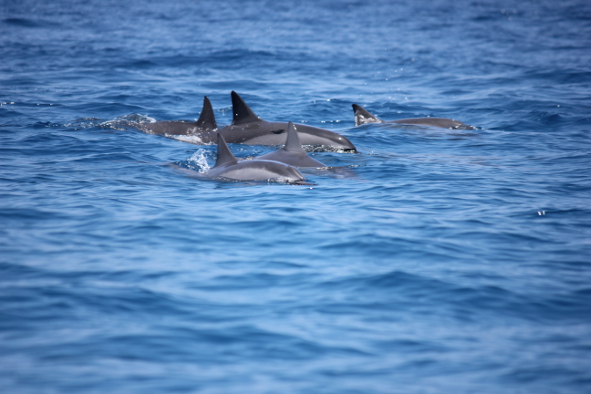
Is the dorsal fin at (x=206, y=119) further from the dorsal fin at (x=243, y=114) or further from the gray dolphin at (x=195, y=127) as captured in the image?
the dorsal fin at (x=243, y=114)

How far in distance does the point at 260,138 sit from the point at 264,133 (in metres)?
0.16

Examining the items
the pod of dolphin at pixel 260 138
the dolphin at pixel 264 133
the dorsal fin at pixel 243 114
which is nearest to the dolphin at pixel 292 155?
the pod of dolphin at pixel 260 138

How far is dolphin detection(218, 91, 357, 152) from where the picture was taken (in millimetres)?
15539

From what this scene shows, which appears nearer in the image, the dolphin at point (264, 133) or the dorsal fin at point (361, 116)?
the dolphin at point (264, 133)

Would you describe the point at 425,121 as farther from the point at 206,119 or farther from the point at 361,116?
the point at 206,119

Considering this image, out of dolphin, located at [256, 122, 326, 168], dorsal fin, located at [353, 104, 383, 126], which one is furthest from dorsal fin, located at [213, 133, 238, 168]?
dorsal fin, located at [353, 104, 383, 126]

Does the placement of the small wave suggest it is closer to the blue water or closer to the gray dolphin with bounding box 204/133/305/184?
the blue water

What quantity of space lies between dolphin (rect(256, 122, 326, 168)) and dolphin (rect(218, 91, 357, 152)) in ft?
5.83

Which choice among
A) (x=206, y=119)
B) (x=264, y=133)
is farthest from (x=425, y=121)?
(x=206, y=119)

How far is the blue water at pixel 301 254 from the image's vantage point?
6078mm

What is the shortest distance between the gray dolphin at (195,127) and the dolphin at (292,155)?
10.8ft

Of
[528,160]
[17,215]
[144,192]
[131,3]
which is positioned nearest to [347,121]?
[528,160]

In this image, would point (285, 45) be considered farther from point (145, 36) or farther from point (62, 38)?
point (62, 38)

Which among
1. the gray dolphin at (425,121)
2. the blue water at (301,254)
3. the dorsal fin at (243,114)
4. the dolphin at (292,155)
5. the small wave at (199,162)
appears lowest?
the blue water at (301,254)
